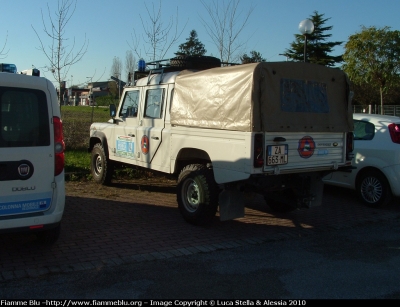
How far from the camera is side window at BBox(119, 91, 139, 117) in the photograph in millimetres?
8648

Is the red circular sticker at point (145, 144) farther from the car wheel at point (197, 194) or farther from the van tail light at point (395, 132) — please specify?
the van tail light at point (395, 132)

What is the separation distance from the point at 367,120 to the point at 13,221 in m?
6.68

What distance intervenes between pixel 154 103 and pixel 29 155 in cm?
349

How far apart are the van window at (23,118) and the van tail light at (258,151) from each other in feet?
8.15

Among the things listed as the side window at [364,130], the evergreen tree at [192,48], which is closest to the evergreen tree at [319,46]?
the evergreen tree at [192,48]

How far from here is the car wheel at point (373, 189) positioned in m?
8.17

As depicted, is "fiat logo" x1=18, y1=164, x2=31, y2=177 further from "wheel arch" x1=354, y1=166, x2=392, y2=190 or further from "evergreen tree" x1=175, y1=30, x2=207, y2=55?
"evergreen tree" x1=175, y1=30, x2=207, y2=55

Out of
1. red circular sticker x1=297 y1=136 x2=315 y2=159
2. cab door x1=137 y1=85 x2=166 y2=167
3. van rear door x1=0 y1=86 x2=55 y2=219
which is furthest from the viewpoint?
cab door x1=137 y1=85 x2=166 y2=167

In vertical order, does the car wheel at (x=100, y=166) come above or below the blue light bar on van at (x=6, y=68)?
below

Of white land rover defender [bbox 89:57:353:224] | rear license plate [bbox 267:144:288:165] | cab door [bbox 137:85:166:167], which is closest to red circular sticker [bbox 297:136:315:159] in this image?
white land rover defender [bbox 89:57:353:224]

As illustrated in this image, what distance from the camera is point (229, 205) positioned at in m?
6.37

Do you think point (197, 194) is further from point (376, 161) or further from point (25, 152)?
point (376, 161)

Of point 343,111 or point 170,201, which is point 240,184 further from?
point 170,201

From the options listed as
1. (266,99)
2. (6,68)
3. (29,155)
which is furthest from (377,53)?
(29,155)
